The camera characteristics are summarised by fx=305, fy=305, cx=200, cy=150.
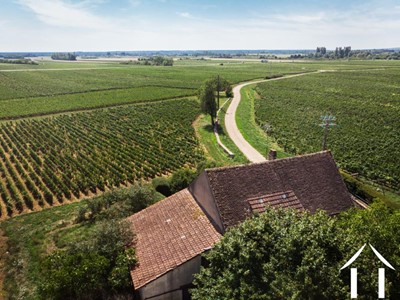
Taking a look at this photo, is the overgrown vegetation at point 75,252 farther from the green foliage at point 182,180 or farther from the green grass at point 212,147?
the green grass at point 212,147

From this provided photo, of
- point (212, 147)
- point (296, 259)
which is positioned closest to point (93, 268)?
point (296, 259)

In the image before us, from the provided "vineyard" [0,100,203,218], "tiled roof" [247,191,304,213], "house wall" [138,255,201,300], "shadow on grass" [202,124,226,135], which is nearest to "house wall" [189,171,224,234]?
"tiled roof" [247,191,304,213]

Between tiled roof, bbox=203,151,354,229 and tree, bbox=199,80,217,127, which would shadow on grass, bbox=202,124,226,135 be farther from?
tiled roof, bbox=203,151,354,229

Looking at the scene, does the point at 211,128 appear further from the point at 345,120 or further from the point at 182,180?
the point at 182,180

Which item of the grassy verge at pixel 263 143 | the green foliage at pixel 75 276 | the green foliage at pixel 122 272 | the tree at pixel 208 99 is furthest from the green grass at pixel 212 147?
the green foliage at pixel 75 276

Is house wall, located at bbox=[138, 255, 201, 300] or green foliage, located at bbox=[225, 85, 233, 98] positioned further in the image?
green foliage, located at bbox=[225, 85, 233, 98]
